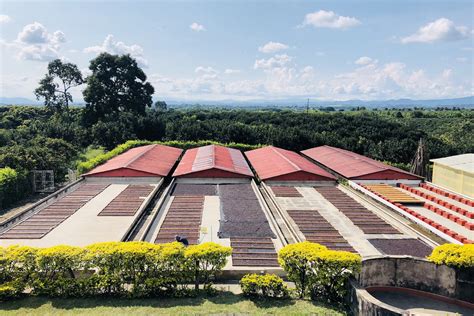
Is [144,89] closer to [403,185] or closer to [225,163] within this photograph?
[225,163]

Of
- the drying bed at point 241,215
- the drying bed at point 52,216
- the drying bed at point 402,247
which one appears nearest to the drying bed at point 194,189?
the drying bed at point 241,215

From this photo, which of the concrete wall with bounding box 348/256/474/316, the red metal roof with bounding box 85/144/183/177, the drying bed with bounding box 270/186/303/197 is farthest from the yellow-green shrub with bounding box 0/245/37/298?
the red metal roof with bounding box 85/144/183/177

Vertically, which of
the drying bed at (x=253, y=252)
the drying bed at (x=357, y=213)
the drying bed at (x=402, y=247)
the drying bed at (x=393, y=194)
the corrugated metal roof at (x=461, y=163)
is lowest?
the drying bed at (x=402, y=247)

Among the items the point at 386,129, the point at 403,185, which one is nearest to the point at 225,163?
the point at 403,185

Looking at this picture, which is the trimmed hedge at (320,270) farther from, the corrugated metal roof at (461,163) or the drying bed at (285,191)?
the corrugated metal roof at (461,163)

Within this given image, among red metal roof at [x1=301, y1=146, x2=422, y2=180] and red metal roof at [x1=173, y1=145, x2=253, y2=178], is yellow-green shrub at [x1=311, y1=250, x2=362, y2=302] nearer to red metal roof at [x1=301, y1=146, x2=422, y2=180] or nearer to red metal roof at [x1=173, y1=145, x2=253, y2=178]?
red metal roof at [x1=173, y1=145, x2=253, y2=178]

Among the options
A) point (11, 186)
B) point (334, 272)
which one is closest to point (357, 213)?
point (334, 272)

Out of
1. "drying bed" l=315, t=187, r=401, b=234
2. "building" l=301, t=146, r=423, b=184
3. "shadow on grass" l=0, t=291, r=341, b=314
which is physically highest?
"building" l=301, t=146, r=423, b=184
